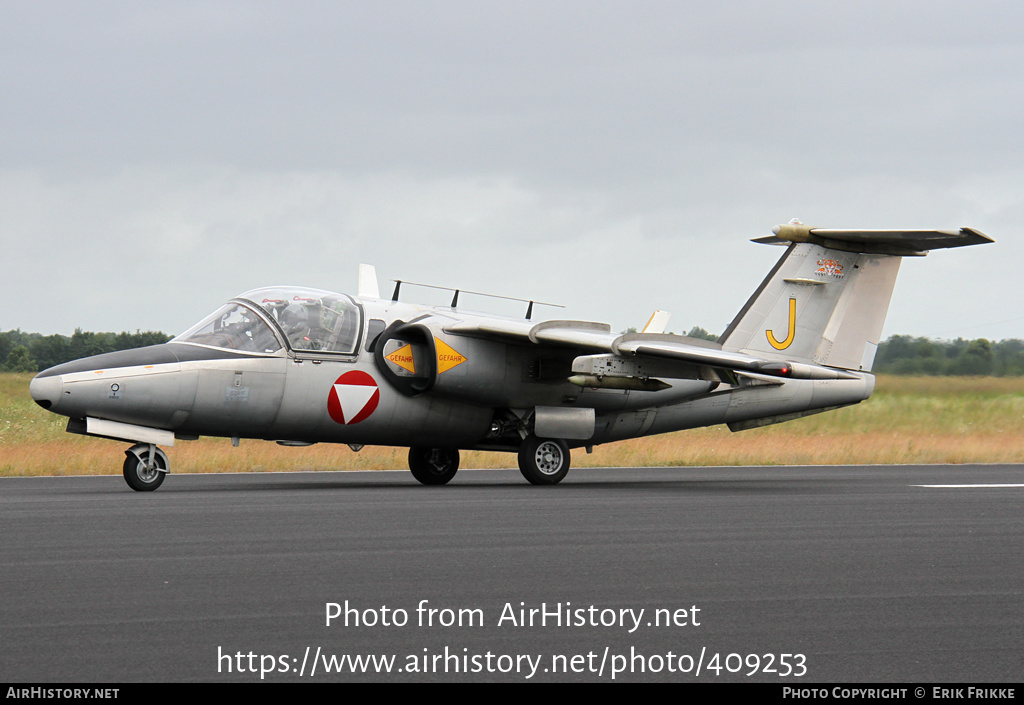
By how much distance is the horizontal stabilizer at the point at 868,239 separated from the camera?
61.3ft

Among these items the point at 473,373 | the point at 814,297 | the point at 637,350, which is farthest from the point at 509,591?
the point at 814,297

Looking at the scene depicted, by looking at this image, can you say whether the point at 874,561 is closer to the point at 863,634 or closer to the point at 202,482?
the point at 863,634

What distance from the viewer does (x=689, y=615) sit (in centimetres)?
627

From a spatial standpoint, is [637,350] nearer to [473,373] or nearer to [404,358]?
[473,373]

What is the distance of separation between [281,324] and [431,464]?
3.79 metres

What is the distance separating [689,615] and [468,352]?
1136 centimetres

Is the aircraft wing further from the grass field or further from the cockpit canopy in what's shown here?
the grass field

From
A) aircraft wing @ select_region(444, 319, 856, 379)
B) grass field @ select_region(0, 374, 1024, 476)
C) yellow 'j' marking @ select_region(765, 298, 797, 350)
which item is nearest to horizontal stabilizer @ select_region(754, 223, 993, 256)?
yellow 'j' marking @ select_region(765, 298, 797, 350)

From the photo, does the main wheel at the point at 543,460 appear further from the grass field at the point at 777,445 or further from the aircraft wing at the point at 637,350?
the grass field at the point at 777,445

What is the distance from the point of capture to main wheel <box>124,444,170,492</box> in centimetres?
1528

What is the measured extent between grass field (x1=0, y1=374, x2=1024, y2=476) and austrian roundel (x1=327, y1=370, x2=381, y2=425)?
6.62 meters

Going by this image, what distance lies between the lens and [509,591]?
697 cm

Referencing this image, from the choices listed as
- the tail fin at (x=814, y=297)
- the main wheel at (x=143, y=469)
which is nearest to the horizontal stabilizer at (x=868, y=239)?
the tail fin at (x=814, y=297)

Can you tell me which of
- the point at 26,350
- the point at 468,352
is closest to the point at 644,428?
the point at 468,352
